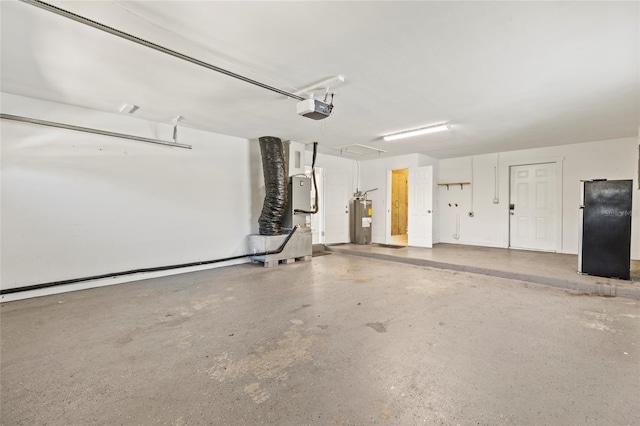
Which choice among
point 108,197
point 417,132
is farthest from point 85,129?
point 417,132

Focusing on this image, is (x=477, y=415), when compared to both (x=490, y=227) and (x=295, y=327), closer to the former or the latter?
(x=295, y=327)

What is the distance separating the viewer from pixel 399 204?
928 cm

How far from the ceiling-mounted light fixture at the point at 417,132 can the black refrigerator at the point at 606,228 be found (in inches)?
86.5

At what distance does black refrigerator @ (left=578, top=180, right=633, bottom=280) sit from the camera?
12.7 feet

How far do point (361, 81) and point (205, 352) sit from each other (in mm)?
2983

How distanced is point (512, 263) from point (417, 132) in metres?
2.87

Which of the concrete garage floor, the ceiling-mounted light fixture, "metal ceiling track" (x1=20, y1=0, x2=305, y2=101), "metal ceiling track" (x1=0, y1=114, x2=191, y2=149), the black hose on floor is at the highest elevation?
the ceiling-mounted light fixture

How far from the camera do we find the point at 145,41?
7.43 ft

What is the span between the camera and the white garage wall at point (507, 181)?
18.1 ft

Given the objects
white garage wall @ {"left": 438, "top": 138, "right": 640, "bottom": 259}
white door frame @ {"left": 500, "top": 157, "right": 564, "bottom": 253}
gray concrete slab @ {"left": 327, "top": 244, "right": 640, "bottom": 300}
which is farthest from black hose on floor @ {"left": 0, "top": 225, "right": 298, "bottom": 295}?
white door frame @ {"left": 500, "top": 157, "right": 564, "bottom": 253}

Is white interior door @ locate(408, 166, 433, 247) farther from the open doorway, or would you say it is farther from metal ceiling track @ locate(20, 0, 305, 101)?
metal ceiling track @ locate(20, 0, 305, 101)

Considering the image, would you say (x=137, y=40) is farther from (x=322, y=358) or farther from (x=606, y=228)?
(x=606, y=228)

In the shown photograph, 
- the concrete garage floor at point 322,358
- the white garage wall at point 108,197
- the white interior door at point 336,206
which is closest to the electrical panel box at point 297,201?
the white garage wall at point 108,197

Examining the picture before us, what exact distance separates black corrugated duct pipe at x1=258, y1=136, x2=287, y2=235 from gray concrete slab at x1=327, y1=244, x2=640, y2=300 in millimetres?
2231
